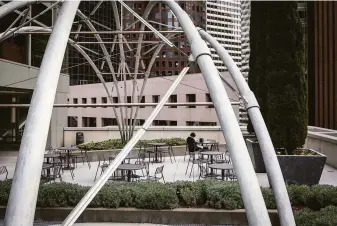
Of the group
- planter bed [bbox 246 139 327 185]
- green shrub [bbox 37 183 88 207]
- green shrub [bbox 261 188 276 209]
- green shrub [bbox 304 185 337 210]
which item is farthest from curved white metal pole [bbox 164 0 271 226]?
planter bed [bbox 246 139 327 185]

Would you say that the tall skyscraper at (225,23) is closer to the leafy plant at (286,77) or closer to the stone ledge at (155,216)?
the leafy plant at (286,77)

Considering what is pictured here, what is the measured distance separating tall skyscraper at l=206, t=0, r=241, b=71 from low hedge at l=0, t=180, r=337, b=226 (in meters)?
130

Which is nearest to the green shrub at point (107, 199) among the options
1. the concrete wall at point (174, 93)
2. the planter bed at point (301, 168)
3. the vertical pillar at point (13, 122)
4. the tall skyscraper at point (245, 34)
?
the planter bed at point (301, 168)

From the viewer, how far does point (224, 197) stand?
8609mm

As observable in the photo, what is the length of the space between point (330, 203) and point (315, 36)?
103 feet

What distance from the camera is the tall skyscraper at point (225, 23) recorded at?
14025 cm

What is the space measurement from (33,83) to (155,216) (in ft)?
52.3

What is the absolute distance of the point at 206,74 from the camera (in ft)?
13.4

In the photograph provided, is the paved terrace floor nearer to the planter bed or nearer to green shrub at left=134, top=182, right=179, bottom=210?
the planter bed

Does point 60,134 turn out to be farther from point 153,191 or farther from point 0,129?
point 153,191

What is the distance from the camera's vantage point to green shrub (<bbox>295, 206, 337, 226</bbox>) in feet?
21.2

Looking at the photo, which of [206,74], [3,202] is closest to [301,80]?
[206,74]

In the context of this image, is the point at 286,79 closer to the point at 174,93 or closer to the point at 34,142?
the point at 34,142

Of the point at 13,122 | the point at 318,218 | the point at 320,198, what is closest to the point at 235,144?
the point at 318,218
